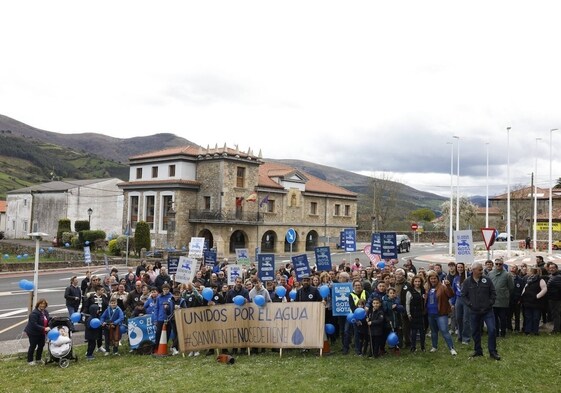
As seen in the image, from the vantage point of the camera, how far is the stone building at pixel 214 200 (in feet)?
150

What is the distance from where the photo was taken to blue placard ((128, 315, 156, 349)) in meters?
12.3

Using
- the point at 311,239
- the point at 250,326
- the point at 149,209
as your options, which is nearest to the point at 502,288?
the point at 250,326

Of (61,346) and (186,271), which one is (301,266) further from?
(61,346)

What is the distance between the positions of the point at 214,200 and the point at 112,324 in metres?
33.9

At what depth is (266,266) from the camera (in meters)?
16.2

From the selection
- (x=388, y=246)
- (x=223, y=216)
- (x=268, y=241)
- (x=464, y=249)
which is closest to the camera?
(x=464, y=249)

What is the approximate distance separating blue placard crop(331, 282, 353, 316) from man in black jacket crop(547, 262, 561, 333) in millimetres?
5043

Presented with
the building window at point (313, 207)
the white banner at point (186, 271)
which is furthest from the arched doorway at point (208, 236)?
the white banner at point (186, 271)

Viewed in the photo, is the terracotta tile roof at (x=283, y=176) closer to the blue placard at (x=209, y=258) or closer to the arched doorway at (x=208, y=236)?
the arched doorway at (x=208, y=236)

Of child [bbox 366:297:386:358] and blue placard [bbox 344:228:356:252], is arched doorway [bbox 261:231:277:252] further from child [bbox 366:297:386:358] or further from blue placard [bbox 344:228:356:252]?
child [bbox 366:297:386:358]

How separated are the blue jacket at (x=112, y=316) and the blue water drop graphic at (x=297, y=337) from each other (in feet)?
14.1

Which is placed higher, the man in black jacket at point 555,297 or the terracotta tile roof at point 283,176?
the terracotta tile roof at point 283,176

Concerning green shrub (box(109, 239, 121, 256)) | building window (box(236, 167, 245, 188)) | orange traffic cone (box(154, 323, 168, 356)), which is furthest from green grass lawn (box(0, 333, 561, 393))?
building window (box(236, 167, 245, 188))

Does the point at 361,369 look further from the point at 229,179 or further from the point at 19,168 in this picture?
the point at 19,168
